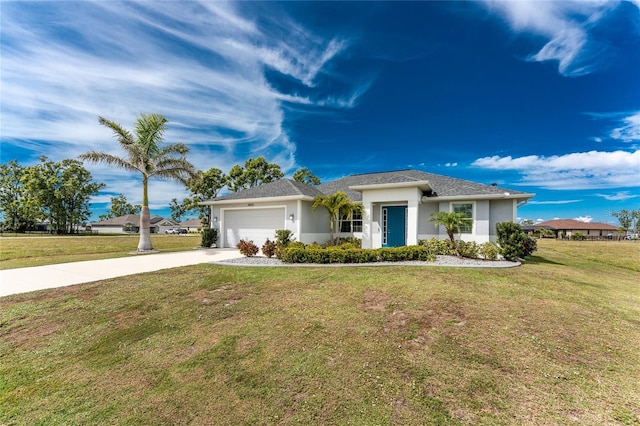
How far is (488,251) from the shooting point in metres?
11.1

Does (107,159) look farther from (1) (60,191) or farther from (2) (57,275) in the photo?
(1) (60,191)

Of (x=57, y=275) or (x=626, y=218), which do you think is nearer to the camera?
(x=57, y=275)

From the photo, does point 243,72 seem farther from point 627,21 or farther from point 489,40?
point 627,21

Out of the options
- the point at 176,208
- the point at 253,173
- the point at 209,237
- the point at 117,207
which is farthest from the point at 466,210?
the point at 117,207

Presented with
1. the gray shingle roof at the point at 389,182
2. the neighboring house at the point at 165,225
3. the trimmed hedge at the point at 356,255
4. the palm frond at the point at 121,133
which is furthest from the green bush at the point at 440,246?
the neighboring house at the point at 165,225

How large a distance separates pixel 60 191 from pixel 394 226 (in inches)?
2146

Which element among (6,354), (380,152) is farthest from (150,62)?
(380,152)

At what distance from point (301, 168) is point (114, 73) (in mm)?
21722

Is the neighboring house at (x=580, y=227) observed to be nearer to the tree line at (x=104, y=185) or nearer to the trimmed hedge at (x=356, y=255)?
the tree line at (x=104, y=185)

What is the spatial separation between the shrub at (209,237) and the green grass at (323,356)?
11157 millimetres

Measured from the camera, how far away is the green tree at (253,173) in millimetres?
28828

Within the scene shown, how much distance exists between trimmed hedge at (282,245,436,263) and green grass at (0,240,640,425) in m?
3.70

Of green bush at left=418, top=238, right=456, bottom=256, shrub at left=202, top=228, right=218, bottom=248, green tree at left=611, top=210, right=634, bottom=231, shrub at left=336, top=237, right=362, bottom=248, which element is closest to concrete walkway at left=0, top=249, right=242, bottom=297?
shrub at left=202, top=228, right=218, bottom=248

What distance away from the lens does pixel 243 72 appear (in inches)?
513
